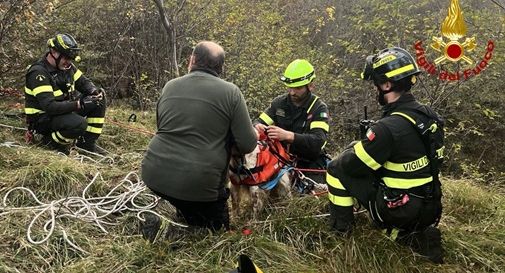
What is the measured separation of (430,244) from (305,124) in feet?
5.85

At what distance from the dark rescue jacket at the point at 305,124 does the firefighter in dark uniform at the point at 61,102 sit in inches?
87.7

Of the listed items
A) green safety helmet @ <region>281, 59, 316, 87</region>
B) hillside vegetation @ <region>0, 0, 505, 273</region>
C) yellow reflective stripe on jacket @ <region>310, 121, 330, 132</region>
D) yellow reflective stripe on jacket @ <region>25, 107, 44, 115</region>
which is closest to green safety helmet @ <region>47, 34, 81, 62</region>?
yellow reflective stripe on jacket @ <region>25, 107, 44, 115</region>

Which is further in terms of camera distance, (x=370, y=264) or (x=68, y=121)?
(x=68, y=121)

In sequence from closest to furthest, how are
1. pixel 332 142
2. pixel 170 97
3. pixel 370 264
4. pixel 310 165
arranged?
pixel 370 264 < pixel 170 97 < pixel 310 165 < pixel 332 142

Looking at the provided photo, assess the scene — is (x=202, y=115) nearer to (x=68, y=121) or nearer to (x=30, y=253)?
(x=30, y=253)

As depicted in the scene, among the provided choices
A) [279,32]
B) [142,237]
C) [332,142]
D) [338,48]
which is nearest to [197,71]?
[142,237]

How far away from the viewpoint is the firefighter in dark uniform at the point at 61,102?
17.8 feet

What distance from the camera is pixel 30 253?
3.32m

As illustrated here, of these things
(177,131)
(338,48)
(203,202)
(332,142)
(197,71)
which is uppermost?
(197,71)

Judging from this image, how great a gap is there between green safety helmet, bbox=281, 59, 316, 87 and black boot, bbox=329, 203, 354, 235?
1.45 m

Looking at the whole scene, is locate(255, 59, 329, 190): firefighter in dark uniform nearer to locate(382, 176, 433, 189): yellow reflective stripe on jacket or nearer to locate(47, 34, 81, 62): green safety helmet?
locate(382, 176, 433, 189): yellow reflective stripe on jacket

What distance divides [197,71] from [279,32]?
9.58 meters

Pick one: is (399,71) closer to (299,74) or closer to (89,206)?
(299,74)

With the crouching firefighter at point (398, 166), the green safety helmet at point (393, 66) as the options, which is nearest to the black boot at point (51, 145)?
the crouching firefighter at point (398, 166)
